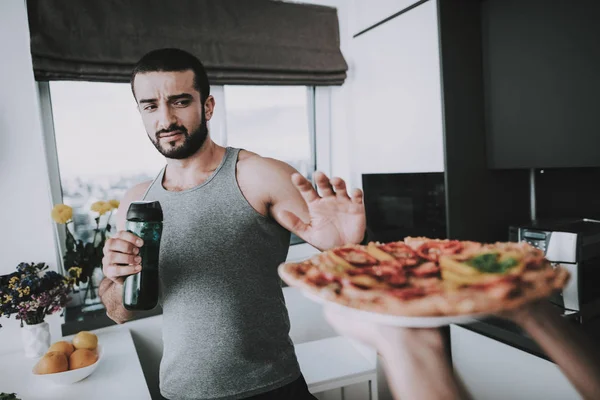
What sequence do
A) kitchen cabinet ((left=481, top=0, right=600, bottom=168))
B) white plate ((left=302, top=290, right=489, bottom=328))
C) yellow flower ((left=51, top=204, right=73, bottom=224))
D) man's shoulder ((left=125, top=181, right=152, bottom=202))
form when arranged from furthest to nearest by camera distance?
1. yellow flower ((left=51, top=204, right=73, bottom=224))
2. kitchen cabinet ((left=481, top=0, right=600, bottom=168))
3. man's shoulder ((left=125, top=181, right=152, bottom=202))
4. white plate ((left=302, top=290, right=489, bottom=328))

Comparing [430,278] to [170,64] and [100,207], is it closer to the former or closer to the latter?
[170,64]

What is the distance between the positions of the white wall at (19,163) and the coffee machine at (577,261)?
185cm

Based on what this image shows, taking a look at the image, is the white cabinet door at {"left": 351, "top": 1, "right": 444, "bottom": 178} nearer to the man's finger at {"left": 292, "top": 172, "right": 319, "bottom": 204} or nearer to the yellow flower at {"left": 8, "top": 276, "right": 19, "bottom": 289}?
the man's finger at {"left": 292, "top": 172, "right": 319, "bottom": 204}

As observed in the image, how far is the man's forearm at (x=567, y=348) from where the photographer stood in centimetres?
68

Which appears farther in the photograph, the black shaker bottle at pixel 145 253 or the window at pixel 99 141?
the window at pixel 99 141

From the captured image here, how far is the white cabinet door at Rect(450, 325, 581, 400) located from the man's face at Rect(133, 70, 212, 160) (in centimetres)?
117

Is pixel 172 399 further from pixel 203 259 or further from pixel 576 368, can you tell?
pixel 576 368

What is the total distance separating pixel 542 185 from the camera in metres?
2.15

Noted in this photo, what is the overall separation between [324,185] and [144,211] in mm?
410

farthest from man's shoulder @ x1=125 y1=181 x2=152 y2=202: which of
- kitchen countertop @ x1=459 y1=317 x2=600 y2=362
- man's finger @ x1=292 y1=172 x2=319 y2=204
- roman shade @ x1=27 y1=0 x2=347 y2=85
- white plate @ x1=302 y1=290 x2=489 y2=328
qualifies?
kitchen countertop @ x1=459 y1=317 x2=600 y2=362

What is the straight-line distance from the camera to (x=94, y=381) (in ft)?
4.63

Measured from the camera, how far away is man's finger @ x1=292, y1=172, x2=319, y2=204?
0.81 m

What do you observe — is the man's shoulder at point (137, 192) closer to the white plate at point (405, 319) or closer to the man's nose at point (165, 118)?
the man's nose at point (165, 118)

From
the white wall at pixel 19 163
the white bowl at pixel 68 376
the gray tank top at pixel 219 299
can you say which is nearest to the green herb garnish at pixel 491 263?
the gray tank top at pixel 219 299
